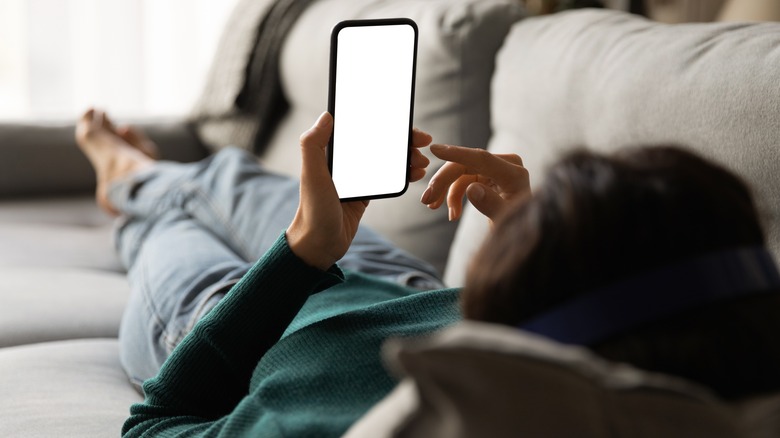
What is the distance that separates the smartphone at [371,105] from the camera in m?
0.81

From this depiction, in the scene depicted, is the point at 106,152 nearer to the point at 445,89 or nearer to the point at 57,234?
the point at 57,234

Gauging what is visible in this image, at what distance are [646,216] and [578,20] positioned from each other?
0.88 m

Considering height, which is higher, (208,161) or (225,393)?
(225,393)

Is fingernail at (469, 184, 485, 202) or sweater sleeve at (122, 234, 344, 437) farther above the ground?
fingernail at (469, 184, 485, 202)

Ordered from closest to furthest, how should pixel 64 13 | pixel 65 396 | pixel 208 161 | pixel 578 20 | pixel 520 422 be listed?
pixel 520 422 → pixel 65 396 → pixel 578 20 → pixel 208 161 → pixel 64 13

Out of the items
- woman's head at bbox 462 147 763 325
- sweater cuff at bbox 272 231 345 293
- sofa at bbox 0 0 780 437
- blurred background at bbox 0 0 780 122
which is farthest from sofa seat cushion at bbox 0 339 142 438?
blurred background at bbox 0 0 780 122

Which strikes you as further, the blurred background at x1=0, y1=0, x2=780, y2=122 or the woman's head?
the blurred background at x1=0, y1=0, x2=780, y2=122

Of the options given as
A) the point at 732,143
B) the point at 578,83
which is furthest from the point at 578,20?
the point at 732,143

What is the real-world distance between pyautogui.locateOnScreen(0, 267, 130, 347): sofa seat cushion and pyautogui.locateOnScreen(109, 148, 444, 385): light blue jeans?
0.17 feet

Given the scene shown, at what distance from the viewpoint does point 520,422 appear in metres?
0.39

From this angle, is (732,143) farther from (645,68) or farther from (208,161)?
(208,161)

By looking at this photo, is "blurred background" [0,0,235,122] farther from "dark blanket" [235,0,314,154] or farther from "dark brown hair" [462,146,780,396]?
"dark brown hair" [462,146,780,396]

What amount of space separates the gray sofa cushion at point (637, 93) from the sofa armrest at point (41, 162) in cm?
105

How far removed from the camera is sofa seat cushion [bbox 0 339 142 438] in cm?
84
